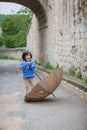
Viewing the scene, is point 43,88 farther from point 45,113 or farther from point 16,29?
point 16,29

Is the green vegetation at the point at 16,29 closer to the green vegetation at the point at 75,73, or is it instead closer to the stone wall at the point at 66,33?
the stone wall at the point at 66,33

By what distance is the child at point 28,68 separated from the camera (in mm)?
10836

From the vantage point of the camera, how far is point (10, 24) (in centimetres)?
8156

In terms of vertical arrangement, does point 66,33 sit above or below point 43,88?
above

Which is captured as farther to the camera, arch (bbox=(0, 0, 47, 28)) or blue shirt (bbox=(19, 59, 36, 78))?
arch (bbox=(0, 0, 47, 28))

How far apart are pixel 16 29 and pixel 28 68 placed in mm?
71267

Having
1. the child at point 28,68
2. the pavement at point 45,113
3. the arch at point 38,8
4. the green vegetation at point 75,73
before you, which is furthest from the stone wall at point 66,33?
the child at point 28,68

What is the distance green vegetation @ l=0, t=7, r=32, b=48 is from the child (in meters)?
59.4

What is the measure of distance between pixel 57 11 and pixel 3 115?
40.2ft

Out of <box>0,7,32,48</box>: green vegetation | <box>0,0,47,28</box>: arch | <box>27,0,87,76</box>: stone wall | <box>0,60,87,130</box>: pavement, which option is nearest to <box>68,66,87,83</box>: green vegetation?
<box>27,0,87,76</box>: stone wall

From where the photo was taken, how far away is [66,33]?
1828 centimetres

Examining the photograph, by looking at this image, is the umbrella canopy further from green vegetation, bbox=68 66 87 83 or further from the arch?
the arch

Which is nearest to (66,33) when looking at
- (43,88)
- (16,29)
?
(43,88)

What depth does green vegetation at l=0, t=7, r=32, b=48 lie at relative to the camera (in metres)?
73.5
